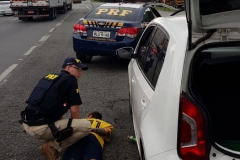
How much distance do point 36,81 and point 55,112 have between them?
3880 mm

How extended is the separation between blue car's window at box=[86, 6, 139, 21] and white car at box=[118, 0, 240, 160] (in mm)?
5288

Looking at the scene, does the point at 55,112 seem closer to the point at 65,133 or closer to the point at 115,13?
the point at 65,133

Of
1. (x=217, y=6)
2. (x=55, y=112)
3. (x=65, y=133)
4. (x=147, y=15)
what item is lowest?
(x=65, y=133)

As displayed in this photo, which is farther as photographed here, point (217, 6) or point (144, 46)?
point (144, 46)

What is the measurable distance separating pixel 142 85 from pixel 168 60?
2.50 feet

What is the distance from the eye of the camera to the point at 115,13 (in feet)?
27.2

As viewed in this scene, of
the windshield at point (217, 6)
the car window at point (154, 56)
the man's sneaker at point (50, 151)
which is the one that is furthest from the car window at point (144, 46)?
the windshield at point (217, 6)

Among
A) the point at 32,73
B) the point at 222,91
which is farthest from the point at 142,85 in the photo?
Answer: the point at 32,73

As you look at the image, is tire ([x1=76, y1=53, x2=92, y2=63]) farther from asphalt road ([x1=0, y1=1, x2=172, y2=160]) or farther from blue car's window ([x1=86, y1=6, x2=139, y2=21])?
blue car's window ([x1=86, y1=6, x2=139, y2=21])

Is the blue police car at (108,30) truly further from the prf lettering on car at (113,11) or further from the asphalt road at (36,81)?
the asphalt road at (36,81)

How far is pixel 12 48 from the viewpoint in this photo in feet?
37.8

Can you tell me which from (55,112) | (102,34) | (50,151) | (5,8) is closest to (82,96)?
(102,34)

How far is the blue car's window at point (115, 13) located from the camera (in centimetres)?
817

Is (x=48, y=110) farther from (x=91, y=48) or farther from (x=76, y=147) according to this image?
(x=91, y=48)
